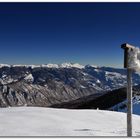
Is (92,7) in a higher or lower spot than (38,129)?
higher

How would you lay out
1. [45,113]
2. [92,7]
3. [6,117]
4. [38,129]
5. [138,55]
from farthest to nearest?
[92,7] < [45,113] < [6,117] < [38,129] < [138,55]

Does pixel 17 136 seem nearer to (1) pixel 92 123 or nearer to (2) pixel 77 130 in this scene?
(2) pixel 77 130

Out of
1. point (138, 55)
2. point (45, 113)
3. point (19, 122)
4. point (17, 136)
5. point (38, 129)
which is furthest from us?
point (45, 113)

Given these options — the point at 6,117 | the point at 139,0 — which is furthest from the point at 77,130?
the point at 139,0

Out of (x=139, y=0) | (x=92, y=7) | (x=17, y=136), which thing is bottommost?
(x=17, y=136)

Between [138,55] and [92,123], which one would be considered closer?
[138,55]

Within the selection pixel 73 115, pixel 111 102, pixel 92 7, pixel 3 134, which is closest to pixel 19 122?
pixel 3 134

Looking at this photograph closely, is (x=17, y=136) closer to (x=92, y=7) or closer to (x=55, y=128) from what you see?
(x=55, y=128)
